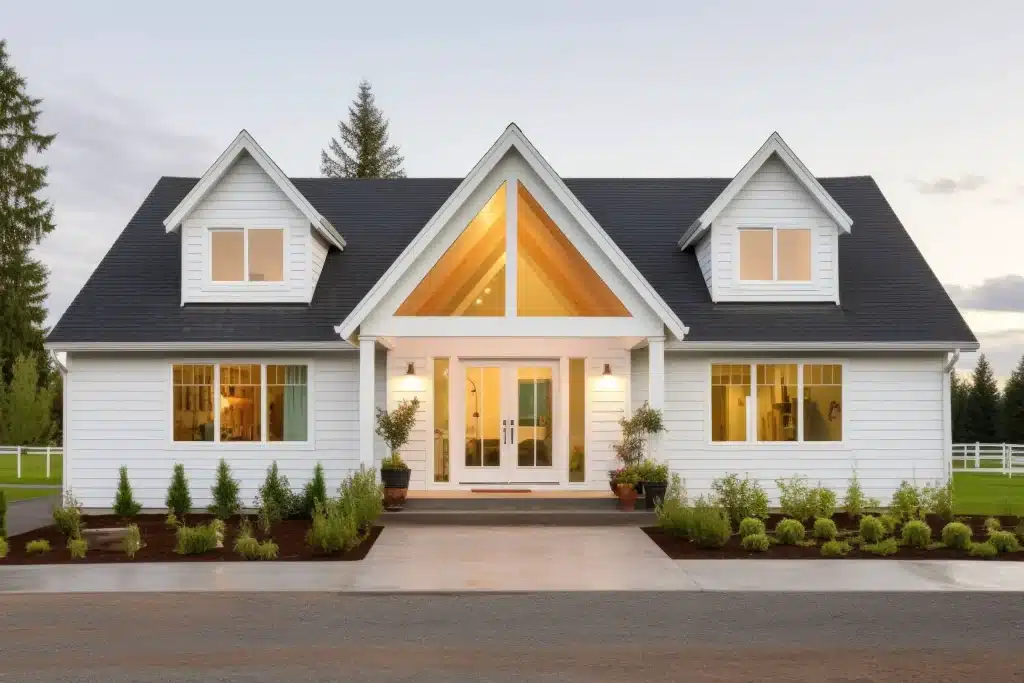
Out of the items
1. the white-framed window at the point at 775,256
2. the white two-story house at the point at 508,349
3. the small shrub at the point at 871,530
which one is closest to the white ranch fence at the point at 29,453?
the white two-story house at the point at 508,349

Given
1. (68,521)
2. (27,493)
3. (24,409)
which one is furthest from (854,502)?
(24,409)

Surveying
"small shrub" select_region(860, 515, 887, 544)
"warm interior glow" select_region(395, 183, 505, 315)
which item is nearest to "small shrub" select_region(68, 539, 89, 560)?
"warm interior glow" select_region(395, 183, 505, 315)

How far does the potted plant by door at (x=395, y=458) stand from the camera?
55.3 ft

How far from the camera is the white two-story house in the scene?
17.1m

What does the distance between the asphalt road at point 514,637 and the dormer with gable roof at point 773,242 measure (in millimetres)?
9475

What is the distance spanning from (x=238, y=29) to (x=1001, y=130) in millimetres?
19034

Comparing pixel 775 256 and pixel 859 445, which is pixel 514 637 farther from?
pixel 775 256

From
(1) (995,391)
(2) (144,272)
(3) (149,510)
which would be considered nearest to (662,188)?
(2) (144,272)

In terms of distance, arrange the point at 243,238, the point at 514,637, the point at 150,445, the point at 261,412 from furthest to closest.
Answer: the point at 243,238
the point at 261,412
the point at 150,445
the point at 514,637

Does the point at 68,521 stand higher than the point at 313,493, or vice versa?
the point at 313,493

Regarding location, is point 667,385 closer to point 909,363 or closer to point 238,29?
point 909,363

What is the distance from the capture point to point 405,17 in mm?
19656

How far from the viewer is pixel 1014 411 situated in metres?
69.9

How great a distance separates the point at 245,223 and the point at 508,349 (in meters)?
5.60
